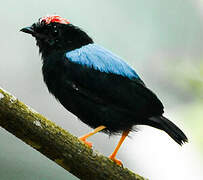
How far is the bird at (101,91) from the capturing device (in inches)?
142

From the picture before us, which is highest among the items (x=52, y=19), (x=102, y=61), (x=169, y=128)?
(x=52, y=19)

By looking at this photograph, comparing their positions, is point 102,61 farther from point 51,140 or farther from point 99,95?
point 51,140

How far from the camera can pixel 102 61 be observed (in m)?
3.72

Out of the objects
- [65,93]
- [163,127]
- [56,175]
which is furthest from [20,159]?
[163,127]

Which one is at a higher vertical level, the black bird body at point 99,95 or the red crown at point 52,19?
the red crown at point 52,19

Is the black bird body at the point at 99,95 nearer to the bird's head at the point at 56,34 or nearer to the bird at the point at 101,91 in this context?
the bird at the point at 101,91

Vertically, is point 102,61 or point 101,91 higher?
point 102,61

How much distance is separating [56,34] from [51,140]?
1.25 metres

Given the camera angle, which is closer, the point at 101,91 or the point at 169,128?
the point at 169,128

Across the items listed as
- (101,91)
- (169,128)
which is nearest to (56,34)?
(101,91)

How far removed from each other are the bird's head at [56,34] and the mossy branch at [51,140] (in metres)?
1.07

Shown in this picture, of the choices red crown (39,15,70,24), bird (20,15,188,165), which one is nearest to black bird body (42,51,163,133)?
bird (20,15,188,165)

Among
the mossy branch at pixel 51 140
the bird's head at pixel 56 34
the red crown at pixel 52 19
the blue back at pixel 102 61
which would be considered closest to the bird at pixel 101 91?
the blue back at pixel 102 61

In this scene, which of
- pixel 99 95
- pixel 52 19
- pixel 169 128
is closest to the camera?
pixel 169 128
